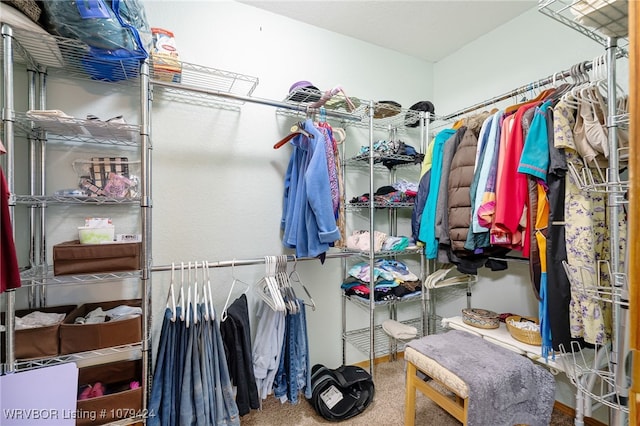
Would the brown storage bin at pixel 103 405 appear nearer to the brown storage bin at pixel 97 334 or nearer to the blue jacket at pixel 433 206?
the brown storage bin at pixel 97 334

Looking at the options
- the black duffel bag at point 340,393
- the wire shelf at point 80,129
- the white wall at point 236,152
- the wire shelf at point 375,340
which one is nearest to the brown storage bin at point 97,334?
the white wall at point 236,152

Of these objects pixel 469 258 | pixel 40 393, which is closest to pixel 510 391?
pixel 469 258

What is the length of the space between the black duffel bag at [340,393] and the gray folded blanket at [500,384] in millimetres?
575

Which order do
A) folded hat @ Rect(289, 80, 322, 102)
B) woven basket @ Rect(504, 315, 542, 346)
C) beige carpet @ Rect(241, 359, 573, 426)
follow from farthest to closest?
folded hat @ Rect(289, 80, 322, 102)
beige carpet @ Rect(241, 359, 573, 426)
woven basket @ Rect(504, 315, 542, 346)

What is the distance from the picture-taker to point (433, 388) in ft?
4.75

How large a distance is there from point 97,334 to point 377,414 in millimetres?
1576

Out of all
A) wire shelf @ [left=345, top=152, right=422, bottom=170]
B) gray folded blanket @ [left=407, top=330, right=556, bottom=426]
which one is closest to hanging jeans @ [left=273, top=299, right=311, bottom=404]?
gray folded blanket @ [left=407, top=330, right=556, bottom=426]

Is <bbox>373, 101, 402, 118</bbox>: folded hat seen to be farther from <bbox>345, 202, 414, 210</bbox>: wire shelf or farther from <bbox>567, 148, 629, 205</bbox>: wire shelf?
<bbox>567, 148, 629, 205</bbox>: wire shelf

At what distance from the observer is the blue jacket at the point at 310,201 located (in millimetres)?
1553

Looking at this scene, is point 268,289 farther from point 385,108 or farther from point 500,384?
point 385,108

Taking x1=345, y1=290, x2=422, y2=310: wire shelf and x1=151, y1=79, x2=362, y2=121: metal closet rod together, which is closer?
x1=151, y1=79, x2=362, y2=121: metal closet rod

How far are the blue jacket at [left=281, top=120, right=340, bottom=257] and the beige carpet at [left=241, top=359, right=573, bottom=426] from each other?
1000 mm

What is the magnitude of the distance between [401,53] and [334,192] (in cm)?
164

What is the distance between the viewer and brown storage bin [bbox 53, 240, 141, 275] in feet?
3.80
